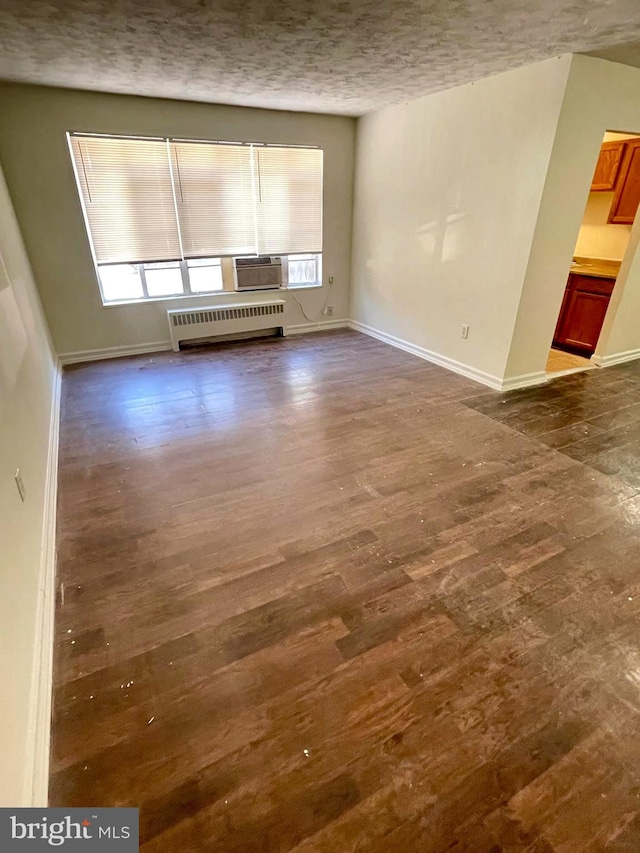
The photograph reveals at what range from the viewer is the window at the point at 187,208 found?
4.08 meters

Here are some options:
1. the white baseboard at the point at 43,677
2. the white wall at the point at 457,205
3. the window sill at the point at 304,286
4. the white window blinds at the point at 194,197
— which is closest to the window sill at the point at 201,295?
the window sill at the point at 304,286

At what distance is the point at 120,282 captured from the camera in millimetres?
4496

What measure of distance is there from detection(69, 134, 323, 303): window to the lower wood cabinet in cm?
296

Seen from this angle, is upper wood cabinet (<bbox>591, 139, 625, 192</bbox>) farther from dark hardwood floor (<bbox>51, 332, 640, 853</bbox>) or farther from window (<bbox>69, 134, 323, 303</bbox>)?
window (<bbox>69, 134, 323, 303</bbox>)

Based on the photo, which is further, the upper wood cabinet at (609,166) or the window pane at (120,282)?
the window pane at (120,282)

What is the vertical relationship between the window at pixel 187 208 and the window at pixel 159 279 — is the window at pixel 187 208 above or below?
above

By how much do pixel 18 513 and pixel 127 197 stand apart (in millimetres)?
3709

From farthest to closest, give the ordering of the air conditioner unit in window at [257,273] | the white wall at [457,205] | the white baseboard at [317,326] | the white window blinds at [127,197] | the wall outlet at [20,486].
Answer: the white baseboard at [317,326]
the air conditioner unit in window at [257,273]
the white window blinds at [127,197]
the white wall at [457,205]
the wall outlet at [20,486]

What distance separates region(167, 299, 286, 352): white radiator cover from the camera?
4.73 m

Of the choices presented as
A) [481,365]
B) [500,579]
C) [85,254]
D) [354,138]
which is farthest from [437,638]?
[354,138]

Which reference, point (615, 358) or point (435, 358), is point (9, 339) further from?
point (615, 358)

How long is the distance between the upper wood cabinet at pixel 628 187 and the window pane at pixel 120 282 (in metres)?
5.04

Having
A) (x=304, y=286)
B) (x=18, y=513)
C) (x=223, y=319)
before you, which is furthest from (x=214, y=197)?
(x=18, y=513)

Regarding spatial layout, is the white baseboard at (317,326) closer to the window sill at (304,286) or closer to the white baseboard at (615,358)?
the window sill at (304,286)
